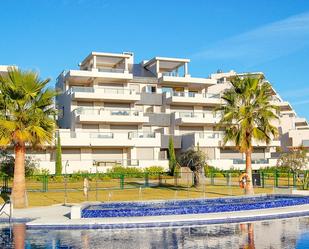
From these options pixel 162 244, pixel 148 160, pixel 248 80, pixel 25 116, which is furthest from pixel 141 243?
pixel 148 160

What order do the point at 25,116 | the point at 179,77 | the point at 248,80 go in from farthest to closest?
the point at 179,77, the point at 248,80, the point at 25,116

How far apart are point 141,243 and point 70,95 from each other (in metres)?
46.8

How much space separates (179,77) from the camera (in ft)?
225

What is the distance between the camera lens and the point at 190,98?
6675 cm

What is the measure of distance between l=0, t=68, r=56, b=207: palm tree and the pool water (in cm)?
752

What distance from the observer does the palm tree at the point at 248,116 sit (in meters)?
31.3

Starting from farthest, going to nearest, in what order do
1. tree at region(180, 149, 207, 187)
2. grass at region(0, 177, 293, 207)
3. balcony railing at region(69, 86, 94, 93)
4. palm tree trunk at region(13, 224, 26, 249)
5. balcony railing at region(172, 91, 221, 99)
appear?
balcony railing at region(172, 91, 221, 99) < balcony railing at region(69, 86, 94, 93) < tree at region(180, 149, 207, 187) < grass at region(0, 177, 293, 207) < palm tree trunk at region(13, 224, 26, 249)

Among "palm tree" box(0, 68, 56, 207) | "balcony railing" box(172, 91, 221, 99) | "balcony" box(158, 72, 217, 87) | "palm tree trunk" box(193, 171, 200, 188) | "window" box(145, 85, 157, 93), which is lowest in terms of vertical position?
"palm tree trunk" box(193, 171, 200, 188)

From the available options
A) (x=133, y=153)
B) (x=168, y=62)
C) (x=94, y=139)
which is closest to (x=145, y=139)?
(x=133, y=153)

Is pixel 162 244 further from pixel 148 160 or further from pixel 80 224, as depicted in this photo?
pixel 148 160

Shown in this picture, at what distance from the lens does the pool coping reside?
19125 mm

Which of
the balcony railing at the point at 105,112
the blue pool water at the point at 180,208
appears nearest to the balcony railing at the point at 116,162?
the balcony railing at the point at 105,112

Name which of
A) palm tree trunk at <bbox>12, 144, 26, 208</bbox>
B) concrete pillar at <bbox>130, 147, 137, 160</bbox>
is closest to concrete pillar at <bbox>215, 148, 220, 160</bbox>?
concrete pillar at <bbox>130, 147, 137, 160</bbox>

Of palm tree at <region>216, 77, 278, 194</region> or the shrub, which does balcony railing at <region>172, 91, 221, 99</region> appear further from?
palm tree at <region>216, 77, 278, 194</region>
